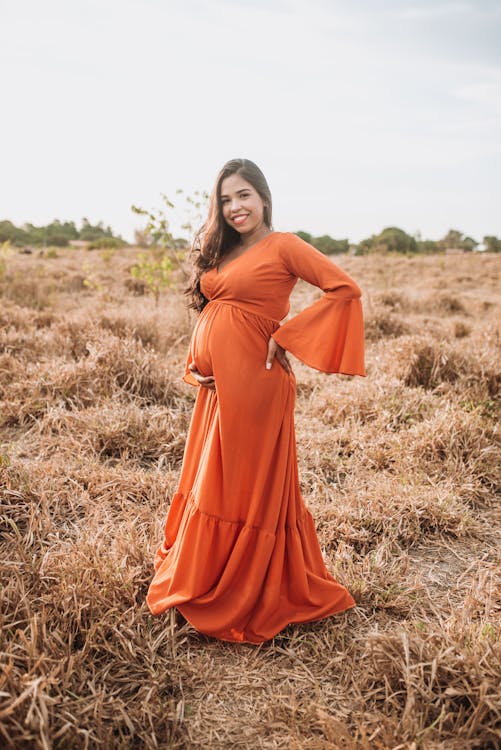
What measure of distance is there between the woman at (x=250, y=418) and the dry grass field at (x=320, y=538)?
0.16 m

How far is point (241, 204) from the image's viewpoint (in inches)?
89.4

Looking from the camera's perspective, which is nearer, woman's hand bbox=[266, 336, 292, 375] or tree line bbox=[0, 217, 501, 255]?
woman's hand bbox=[266, 336, 292, 375]

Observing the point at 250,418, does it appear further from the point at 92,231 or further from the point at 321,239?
the point at 92,231

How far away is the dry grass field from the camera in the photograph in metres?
1.89

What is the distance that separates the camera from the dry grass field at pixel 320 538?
1.89 metres

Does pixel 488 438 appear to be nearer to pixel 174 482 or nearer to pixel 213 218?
pixel 174 482

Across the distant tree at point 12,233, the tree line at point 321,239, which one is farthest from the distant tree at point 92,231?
the distant tree at point 12,233

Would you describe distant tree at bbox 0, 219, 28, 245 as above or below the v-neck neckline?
above

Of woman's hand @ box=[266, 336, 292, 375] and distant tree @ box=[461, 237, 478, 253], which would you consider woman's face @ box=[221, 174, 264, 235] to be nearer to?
woman's hand @ box=[266, 336, 292, 375]

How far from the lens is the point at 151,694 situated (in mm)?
1999

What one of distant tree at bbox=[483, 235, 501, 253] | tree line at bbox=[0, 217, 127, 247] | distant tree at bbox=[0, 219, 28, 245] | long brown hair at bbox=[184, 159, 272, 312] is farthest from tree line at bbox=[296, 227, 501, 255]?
long brown hair at bbox=[184, 159, 272, 312]

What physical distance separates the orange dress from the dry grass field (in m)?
0.14

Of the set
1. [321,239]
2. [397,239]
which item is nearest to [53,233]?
[321,239]

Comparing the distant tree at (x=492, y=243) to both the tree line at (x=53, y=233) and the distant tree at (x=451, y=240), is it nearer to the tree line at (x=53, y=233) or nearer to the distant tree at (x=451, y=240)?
the distant tree at (x=451, y=240)
